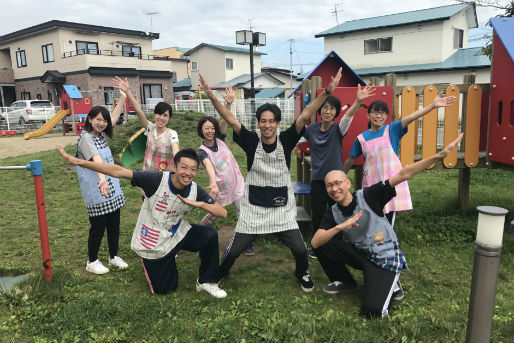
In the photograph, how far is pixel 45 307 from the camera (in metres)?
3.45

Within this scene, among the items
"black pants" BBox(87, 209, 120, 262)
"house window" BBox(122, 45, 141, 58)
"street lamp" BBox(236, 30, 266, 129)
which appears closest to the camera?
"black pants" BBox(87, 209, 120, 262)

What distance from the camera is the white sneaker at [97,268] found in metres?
4.31

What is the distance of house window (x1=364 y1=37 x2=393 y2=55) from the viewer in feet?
77.6

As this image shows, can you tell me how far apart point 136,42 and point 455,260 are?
32.8 m

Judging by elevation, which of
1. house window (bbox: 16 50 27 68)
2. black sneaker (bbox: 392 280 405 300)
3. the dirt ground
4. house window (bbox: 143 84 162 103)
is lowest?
black sneaker (bbox: 392 280 405 300)

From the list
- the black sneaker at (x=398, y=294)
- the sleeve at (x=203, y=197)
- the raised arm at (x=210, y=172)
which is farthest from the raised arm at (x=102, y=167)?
the black sneaker at (x=398, y=294)

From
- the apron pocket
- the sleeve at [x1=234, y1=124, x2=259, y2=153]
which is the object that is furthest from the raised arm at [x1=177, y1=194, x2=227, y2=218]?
the sleeve at [x1=234, y1=124, x2=259, y2=153]

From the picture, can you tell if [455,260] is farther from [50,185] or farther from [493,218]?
[50,185]

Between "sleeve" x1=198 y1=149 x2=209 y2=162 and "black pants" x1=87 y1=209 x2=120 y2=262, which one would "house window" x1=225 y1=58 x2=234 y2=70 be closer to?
"sleeve" x1=198 y1=149 x2=209 y2=162

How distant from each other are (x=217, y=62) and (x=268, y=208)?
122ft

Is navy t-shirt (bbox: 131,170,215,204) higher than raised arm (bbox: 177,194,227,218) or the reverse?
higher

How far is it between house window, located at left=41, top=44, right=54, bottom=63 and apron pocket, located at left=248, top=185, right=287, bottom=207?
1203 inches

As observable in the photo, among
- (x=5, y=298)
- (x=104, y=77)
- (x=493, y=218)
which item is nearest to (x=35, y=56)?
(x=104, y=77)

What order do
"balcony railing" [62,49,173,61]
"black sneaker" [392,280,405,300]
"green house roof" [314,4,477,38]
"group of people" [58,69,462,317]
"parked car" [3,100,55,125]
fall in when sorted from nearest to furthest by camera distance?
1. "group of people" [58,69,462,317]
2. "black sneaker" [392,280,405,300]
3. "green house roof" [314,4,477,38]
4. "parked car" [3,100,55,125]
5. "balcony railing" [62,49,173,61]
